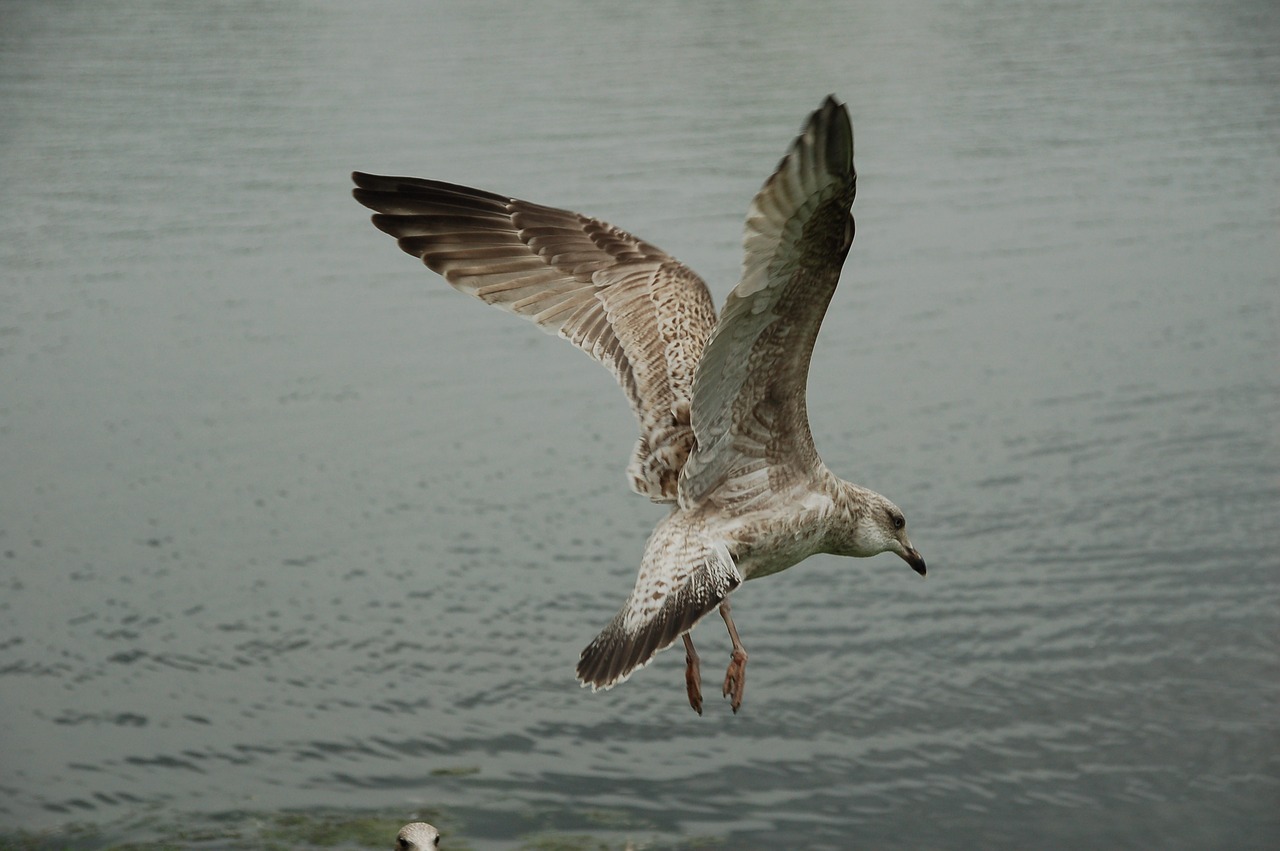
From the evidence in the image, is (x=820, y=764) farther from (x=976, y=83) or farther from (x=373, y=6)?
(x=373, y=6)

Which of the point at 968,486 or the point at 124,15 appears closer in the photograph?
the point at 968,486

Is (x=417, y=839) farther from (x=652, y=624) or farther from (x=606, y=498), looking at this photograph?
(x=606, y=498)

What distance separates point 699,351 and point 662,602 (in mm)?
1651

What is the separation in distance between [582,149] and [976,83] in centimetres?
1176

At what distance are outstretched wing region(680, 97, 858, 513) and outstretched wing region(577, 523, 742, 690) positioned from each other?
1.11 feet

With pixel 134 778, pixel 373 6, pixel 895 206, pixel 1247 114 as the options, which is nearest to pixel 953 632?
pixel 134 778

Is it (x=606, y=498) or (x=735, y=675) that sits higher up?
(x=606, y=498)

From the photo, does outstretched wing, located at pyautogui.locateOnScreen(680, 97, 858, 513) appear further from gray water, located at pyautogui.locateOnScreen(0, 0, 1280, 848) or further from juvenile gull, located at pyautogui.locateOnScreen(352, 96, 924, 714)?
gray water, located at pyautogui.locateOnScreen(0, 0, 1280, 848)

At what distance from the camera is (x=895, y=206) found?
27453 mm

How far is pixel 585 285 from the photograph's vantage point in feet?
29.1

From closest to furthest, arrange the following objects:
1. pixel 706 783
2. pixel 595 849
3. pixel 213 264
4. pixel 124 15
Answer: pixel 595 849
pixel 706 783
pixel 213 264
pixel 124 15

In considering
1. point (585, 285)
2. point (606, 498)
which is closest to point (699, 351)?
point (585, 285)

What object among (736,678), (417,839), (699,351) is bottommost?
(417,839)

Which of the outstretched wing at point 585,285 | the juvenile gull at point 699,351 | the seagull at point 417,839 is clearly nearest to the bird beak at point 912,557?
the juvenile gull at point 699,351
